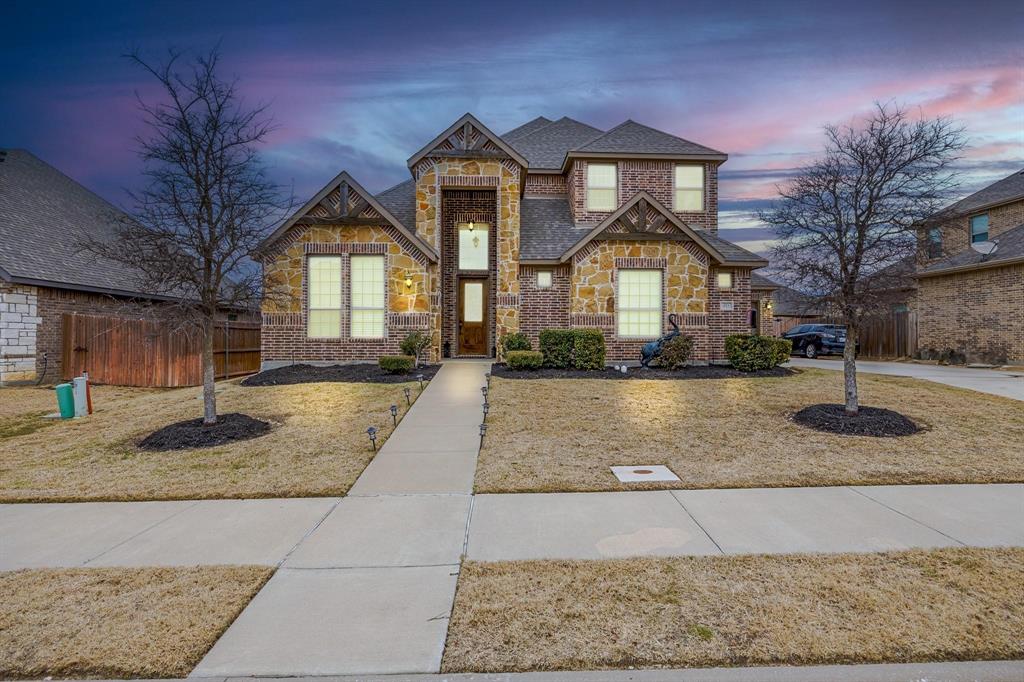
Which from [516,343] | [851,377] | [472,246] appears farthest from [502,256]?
[851,377]

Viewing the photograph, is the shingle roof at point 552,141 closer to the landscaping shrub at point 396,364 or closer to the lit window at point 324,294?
the lit window at point 324,294

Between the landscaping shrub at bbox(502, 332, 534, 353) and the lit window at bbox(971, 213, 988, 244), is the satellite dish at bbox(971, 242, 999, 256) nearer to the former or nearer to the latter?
the lit window at bbox(971, 213, 988, 244)

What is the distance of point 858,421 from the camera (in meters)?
8.97

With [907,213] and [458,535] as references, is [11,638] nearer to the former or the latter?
[458,535]

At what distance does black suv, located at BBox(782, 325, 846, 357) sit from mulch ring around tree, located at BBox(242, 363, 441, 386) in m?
19.5

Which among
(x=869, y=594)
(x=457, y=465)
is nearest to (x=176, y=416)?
(x=457, y=465)

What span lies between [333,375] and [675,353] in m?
9.53

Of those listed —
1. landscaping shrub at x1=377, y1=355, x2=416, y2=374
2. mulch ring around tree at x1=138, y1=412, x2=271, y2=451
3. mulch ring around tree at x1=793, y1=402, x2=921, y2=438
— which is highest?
landscaping shrub at x1=377, y1=355, x2=416, y2=374

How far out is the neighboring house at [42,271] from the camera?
51.4ft

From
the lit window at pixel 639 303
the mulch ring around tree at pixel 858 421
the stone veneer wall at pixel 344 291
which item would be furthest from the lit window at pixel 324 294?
the mulch ring around tree at pixel 858 421

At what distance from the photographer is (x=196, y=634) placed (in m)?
3.33

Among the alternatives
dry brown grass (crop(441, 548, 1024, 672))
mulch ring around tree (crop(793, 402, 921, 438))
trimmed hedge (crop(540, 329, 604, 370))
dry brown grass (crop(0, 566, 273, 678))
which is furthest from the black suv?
dry brown grass (crop(0, 566, 273, 678))

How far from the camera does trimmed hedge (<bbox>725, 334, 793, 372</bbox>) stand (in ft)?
48.4

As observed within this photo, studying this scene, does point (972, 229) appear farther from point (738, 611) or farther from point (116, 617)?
point (116, 617)
